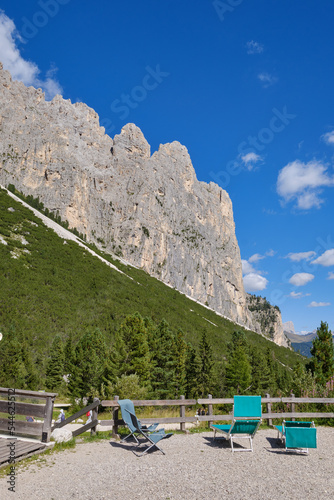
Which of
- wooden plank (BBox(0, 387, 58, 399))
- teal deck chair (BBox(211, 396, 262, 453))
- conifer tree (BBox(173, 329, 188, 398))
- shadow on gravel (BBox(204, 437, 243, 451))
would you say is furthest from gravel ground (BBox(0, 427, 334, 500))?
conifer tree (BBox(173, 329, 188, 398))

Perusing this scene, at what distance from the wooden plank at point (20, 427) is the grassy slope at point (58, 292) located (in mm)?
27562

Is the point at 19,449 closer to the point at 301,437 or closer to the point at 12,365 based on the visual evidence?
the point at 301,437

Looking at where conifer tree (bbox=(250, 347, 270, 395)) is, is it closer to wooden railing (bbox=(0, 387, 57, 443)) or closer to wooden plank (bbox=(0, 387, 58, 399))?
wooden railing (bbox=(0, 387, 57, 443))

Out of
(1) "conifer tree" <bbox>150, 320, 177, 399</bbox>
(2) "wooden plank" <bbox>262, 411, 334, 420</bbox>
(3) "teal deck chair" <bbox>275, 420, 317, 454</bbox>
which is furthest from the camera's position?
(1) "conifer tree" <bbox>150, 320, 177, 399</bbox>

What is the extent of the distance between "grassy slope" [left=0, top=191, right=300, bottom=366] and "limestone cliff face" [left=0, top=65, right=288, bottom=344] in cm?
3032

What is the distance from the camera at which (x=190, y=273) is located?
12125cm

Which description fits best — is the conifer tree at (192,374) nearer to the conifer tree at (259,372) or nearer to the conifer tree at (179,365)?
the conifer tree at (179,365)

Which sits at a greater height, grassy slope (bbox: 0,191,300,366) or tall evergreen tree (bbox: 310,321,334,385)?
grassy slope (bbox: 0,191,300,366)

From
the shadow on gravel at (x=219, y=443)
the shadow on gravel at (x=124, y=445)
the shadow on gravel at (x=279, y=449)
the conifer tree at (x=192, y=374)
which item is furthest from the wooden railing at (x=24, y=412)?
the conifer tree at (x=192, y=374)

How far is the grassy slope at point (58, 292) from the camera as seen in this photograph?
38831mm

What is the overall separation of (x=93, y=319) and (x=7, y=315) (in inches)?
437

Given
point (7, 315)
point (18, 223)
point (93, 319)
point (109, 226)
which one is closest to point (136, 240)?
point (109, 226)

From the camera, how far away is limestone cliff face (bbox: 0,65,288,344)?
97875 mm

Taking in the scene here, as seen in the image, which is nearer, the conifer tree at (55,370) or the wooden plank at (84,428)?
the wooden plank at (84,428)
